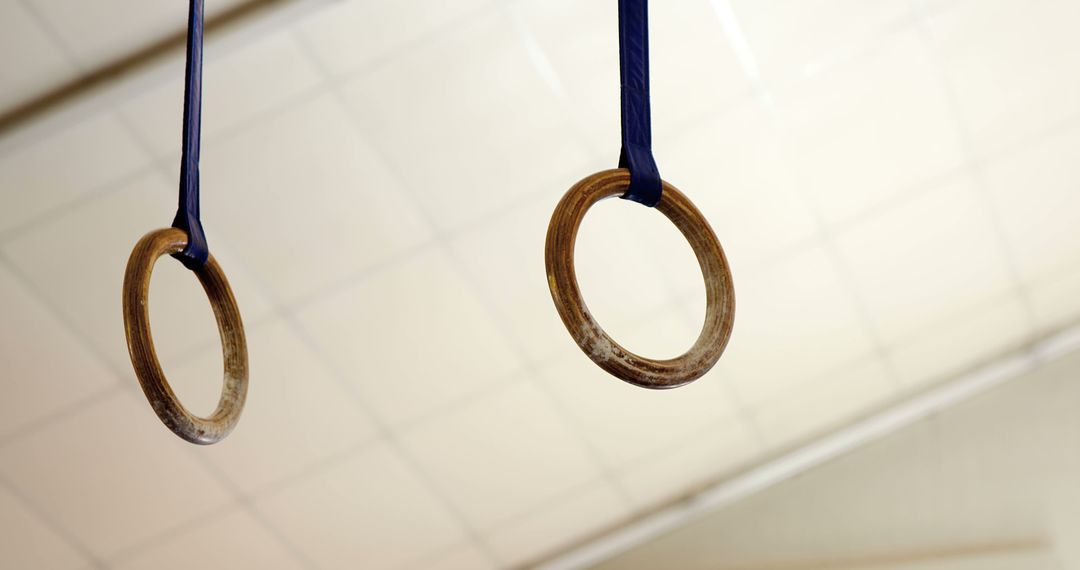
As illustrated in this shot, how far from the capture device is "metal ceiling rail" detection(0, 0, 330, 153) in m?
2.90

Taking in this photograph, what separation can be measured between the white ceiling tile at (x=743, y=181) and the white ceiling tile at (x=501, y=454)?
3.08 feet

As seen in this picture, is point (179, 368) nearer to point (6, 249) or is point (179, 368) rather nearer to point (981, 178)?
point (6, 249)

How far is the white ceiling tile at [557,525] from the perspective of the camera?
4.28 meters

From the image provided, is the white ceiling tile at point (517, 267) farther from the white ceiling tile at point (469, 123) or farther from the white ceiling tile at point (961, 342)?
the white ceiling tile at point (961, 342)

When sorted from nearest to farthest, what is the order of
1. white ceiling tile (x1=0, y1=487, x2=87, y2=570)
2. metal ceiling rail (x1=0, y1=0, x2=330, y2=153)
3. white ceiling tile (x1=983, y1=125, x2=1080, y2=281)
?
metal ceiling rail (x1=0, y1=0, x2=330, y2=153)
white ceiling tile (x1=0, y1=487, x2=87, y2=570)
white ceiling tile (x1=983, y1=125, x2=1080, y2=281)

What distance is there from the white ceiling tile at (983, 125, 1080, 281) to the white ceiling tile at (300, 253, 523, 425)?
193cm

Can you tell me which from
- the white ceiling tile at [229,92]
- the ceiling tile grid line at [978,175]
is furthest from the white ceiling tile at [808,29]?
the white ceiling tile at [229,92]

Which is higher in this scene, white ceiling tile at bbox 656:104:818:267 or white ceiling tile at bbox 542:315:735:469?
white ceiling tile at bbox 656:104:818:267

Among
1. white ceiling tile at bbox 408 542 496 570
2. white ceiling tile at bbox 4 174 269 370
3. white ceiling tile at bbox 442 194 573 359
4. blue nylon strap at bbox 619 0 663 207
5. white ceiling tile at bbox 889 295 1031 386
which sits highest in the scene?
white ceiling tile at bbox 889 295 1031 386

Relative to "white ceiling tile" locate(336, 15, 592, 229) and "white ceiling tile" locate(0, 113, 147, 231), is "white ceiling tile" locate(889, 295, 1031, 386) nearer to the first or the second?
"white ceiling tile" locate(336, 15, 592, 229)

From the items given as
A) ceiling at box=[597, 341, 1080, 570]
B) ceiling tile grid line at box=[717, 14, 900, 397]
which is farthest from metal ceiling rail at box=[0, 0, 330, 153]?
ceiling at box=[597, 341, 1080, 570]

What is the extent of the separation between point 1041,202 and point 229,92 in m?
2.95

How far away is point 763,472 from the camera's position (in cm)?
443

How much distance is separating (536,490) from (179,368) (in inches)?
58.2
